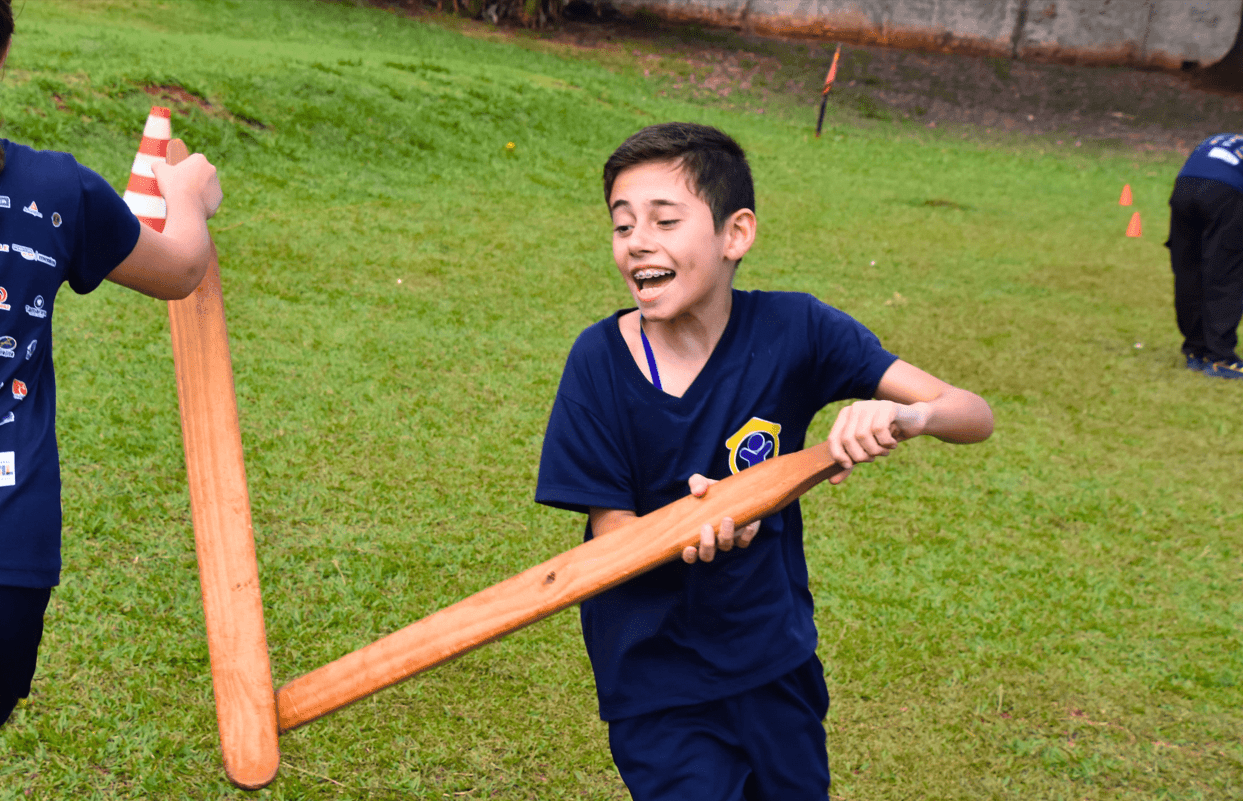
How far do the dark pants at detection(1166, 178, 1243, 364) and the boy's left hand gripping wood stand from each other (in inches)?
270

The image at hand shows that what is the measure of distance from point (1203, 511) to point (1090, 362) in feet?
7.88

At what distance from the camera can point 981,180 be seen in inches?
600

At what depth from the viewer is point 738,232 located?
→ 2.17 meters

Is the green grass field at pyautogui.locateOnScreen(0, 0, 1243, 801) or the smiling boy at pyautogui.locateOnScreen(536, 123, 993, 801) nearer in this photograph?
the smiling boy at pyautogui.locateOnScreen(536, 123, 993, 801)

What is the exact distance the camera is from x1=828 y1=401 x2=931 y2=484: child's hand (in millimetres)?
1812

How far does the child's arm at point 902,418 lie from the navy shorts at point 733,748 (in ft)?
1.50

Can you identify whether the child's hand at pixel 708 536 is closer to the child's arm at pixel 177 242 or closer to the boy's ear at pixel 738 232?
the boy's ear at pixel 738 232

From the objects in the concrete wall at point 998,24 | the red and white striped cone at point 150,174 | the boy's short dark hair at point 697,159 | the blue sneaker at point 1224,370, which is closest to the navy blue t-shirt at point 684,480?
the boy's short dark hair at point 697,159

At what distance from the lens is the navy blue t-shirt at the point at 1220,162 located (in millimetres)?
7074

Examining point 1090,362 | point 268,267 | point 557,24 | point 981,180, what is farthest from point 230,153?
point 557,24

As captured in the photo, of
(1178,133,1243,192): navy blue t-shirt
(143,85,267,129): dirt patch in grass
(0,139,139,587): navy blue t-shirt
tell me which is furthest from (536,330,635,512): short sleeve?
(143,85,267,129): dirt patch in grass

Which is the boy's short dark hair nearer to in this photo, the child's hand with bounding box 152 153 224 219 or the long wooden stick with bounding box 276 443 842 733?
the long wooden stick with bounding box 276 443 842 733

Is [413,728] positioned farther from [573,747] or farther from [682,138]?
[682,138]

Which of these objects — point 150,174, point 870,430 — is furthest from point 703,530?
point 150,174
